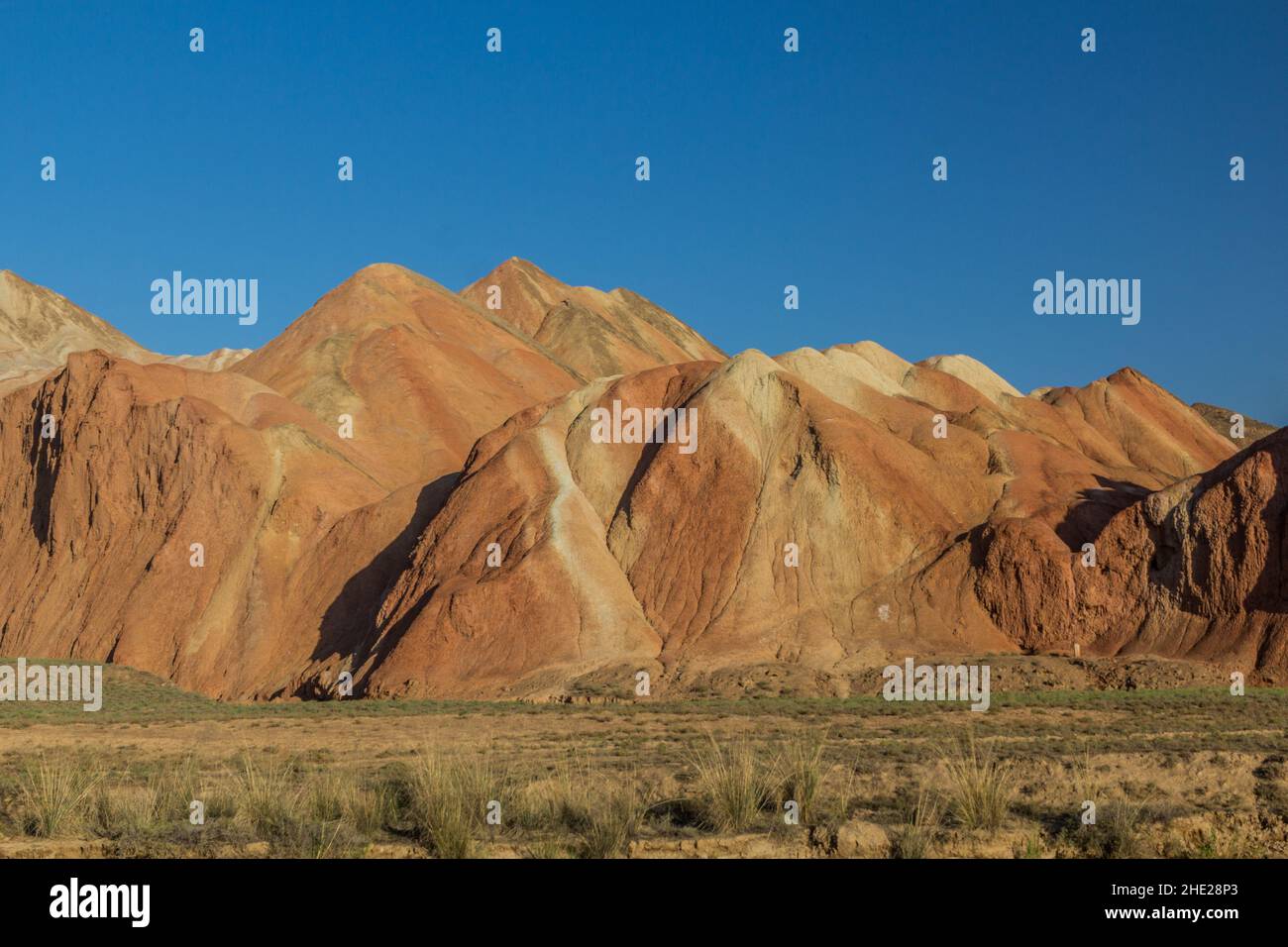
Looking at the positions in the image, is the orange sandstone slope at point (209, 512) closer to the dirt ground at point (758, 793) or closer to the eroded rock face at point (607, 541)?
the eroded rock face at point (607, 541)

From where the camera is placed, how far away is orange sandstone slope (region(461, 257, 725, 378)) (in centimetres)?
11281

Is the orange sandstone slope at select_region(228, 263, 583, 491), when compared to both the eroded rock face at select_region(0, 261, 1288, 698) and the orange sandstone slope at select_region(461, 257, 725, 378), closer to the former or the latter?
the eroded rock face at select_region(0, 261, 1288, 698)

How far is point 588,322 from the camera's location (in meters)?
117

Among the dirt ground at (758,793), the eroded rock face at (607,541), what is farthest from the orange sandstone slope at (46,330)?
the dirt ground at (758,793)

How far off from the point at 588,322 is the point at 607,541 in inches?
2754

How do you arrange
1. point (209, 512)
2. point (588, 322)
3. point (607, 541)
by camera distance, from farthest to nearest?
point (588, 322) → point (209, 512) → point (607, 541)

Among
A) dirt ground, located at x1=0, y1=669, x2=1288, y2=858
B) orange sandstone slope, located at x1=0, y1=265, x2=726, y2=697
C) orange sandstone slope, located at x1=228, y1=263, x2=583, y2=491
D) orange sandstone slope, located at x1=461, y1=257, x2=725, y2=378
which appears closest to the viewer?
dirt ground, located at x1=0, y1=669, x2=1288, y2=858

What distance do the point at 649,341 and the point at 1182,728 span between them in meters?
100

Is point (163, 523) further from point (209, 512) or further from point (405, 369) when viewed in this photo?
point (405, 369)

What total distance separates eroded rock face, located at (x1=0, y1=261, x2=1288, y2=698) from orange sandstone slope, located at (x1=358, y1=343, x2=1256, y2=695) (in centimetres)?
12

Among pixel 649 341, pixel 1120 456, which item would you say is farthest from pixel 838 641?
pixel 649 341

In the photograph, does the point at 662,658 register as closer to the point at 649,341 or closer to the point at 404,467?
the point at 404,467

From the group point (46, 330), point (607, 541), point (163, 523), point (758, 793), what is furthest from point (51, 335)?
point (758, 793)

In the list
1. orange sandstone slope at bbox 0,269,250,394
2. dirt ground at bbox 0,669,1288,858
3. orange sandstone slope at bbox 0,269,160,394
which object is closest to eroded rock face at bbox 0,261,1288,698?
dirt ground at bbox 0,669,1288,858
